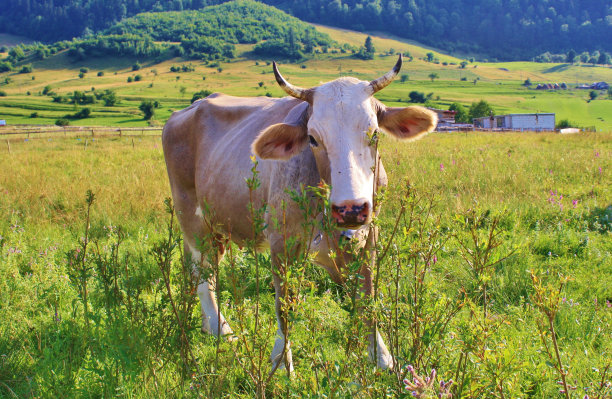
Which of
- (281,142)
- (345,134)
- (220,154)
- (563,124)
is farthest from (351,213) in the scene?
(563,124)

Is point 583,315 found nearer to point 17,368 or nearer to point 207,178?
point 207,178

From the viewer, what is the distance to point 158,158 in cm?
1537

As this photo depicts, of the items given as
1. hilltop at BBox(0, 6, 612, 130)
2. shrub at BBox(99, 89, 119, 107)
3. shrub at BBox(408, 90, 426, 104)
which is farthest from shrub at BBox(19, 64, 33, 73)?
shrub at BBox(408, 90, 426, 104)

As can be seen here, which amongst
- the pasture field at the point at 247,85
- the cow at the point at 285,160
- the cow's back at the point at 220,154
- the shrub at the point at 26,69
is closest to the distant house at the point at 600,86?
A: the pasture field at the point at 247,85

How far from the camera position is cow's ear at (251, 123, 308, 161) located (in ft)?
11.5

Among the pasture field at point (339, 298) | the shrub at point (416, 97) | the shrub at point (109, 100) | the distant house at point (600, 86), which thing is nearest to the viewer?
the pasture field at point (339, 298)

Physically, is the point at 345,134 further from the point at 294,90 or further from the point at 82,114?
the point at 82,114

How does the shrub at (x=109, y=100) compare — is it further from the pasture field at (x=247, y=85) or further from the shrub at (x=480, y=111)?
the shrub at (x=480, y=111)

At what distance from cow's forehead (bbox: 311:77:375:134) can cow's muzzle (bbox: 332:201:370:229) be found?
Result: 75 centimetres

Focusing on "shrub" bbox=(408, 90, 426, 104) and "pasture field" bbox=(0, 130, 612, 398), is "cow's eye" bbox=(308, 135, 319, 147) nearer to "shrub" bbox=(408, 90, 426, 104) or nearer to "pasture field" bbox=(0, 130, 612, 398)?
"pasture field" bbox=(0, 130, 612, 398)

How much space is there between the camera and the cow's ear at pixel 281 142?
11.5ft

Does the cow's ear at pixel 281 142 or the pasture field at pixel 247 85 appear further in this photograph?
the pasture field at pixel 247 85

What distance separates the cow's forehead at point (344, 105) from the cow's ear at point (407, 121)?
12.5 inches

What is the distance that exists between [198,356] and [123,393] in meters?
0.80
